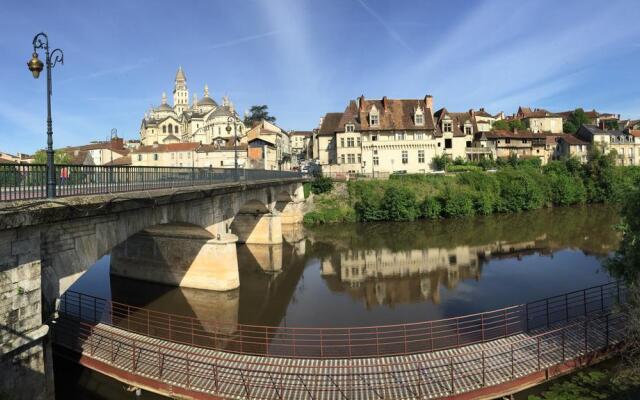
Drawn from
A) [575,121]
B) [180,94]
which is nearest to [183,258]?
[575,121]

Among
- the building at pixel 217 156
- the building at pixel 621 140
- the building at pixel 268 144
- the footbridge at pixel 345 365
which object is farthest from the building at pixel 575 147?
the footbridge at pixel 345 365

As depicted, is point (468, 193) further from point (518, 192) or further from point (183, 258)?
point (183, 258)

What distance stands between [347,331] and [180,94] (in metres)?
139

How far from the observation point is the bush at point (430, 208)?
47.2 m

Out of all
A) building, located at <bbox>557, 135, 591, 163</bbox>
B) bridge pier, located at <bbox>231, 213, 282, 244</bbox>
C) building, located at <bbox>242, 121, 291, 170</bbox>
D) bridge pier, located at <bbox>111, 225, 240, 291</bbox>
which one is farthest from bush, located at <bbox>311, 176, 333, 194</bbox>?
building, located at <bbox>557, 135, 591, 163</bbox>

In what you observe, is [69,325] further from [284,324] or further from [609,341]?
[609,341]

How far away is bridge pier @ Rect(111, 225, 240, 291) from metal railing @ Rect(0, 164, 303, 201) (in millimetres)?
3534

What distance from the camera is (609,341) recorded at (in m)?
12.7

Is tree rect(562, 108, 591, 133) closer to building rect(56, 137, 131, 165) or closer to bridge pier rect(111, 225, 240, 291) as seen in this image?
building rect(56, 137, 131, 165)

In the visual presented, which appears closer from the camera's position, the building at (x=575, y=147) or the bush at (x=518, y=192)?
the bush at (x=518, y=192)

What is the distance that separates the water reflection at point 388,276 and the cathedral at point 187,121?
45.2m

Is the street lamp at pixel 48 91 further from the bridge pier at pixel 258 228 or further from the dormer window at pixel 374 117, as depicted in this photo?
the dormer window at pixel 374 117

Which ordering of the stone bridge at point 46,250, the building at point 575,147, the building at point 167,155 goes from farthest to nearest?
the building at point 575,147 → the building at point 167,155 → the stone bridge at point 46,250

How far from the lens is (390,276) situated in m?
25.6
